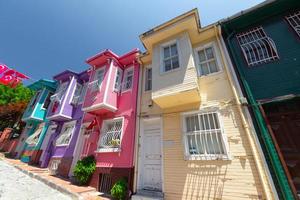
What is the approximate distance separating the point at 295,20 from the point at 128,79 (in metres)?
8.53

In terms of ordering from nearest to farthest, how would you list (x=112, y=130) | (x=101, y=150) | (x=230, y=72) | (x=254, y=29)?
(x=230, y=72), (x=254, y=29), (x=101, y=150), (x=112, y=130)

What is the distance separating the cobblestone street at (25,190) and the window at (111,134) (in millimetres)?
2790

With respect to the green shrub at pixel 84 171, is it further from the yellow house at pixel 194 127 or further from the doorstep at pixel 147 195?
the doorstep at pixel 147 195

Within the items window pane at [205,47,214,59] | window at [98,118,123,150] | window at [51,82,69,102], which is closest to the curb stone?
window at [98,118,123,150]

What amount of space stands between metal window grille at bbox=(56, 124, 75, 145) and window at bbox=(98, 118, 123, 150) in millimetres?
3017

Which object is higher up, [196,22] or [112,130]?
[196,22]

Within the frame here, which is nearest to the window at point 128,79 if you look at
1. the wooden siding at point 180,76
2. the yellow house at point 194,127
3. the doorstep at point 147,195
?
the yellow house at point 194,127

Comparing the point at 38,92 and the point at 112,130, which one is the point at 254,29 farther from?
the point at 38,92

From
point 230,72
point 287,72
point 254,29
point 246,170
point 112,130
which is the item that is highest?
point 254,29

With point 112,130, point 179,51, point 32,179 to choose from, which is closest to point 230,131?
point 179,51

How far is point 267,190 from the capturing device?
4234mm

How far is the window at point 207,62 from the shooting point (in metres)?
7.01

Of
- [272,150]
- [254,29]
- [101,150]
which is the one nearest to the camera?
[272,150]

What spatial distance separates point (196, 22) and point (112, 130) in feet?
23.6
